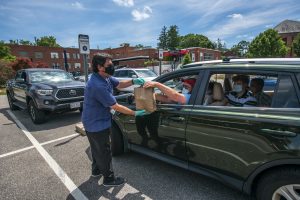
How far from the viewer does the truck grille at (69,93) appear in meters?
6.78

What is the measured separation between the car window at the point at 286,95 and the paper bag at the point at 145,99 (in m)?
1.41

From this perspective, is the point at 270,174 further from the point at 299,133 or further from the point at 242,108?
the point at 242,108

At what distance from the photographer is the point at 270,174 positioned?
84.6 inches

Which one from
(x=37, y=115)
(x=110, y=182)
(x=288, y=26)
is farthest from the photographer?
(x=288, y=26)

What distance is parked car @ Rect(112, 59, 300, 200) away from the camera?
2.02 meters

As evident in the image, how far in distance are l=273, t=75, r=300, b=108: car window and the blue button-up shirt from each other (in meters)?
1.82

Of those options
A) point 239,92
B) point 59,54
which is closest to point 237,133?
point 239,92

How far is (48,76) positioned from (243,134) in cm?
745

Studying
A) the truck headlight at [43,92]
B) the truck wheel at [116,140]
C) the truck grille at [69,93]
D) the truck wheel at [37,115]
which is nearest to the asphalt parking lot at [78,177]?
the truck wheel at [116,140]

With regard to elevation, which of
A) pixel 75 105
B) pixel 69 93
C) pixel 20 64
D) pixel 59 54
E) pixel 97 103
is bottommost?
pixel 75 105

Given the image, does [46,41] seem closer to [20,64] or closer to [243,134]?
[20,64]

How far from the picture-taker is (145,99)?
2.90 meters

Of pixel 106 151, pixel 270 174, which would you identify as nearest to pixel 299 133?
pixel 270 174

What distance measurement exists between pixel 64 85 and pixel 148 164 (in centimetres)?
448
